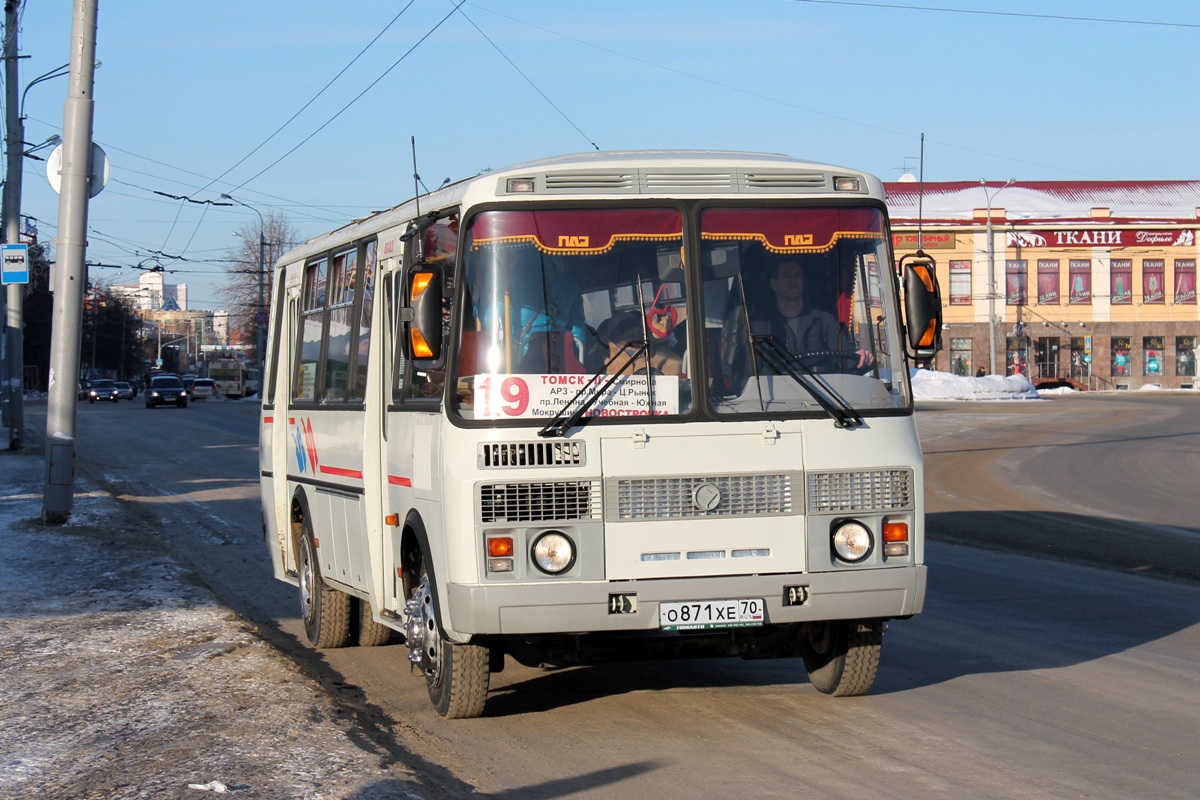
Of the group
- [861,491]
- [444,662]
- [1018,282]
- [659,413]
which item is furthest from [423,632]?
[1018,282]

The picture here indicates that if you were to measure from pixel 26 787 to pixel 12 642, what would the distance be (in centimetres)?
410

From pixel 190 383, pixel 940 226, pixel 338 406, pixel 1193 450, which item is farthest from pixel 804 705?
pixel 190 383

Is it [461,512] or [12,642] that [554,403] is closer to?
[461,512]

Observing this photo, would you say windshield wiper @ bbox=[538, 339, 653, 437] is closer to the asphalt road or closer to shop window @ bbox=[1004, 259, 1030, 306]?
the asphalt road

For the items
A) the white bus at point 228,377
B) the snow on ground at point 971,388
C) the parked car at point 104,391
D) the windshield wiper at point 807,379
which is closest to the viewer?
the windshield wiper at point 807,379

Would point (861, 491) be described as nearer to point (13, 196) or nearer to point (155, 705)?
point (155, 705)

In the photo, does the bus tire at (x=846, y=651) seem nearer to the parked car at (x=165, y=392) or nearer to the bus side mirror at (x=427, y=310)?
the bus side mirror at (x=427, y=310)

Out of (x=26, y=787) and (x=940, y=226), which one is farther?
(x=940, y=226)

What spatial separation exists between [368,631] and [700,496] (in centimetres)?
392

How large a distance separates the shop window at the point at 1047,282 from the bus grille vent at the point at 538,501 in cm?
8169

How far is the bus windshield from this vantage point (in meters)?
7.05

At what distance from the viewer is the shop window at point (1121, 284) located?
85312mm

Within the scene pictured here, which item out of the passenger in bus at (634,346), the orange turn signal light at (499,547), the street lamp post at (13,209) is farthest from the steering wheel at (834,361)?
the street lamp post at (13,209)

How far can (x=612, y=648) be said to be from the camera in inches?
289
